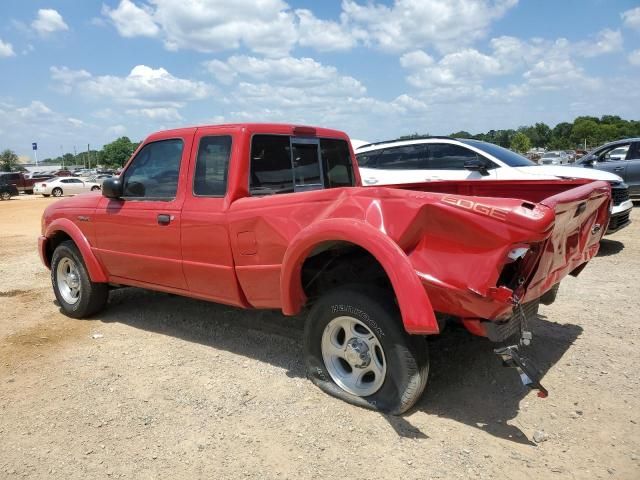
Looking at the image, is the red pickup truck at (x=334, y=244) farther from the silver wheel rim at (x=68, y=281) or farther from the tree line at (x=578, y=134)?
the tree line at (x=578, y=134)

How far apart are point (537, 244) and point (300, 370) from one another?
6.89ft

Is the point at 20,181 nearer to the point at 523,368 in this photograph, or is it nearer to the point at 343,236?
the point at 343,236

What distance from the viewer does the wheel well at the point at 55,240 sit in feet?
19.4

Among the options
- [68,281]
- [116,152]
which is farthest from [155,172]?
[116,152]

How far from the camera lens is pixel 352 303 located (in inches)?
134

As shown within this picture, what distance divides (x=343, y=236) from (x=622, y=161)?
12.1 metres

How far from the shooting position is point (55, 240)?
19.8 feet

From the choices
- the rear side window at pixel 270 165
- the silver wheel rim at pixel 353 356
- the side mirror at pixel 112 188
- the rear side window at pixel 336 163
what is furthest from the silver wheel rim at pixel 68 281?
the silver wheel rim at pixel 353 356

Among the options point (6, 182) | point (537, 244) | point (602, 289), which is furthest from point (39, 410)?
point (6, 182)

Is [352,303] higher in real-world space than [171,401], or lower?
higher

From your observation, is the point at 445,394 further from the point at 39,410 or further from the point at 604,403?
the point at 39,410

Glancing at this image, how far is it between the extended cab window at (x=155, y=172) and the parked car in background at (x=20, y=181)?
33.5 m

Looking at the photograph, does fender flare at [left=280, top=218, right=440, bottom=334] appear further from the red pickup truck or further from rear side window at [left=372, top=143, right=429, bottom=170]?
rear side window at [left=372, top=143, right=429, bottom=170]

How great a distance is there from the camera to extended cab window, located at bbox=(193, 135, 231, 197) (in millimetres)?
4254
